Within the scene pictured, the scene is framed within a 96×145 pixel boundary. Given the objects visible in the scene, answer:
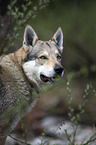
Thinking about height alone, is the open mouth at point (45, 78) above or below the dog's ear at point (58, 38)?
below

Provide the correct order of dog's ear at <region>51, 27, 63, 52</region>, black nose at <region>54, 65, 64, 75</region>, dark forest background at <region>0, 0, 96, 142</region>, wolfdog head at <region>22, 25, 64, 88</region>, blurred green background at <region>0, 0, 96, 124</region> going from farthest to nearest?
blurred green background at <region>0, 0, 96, 124</region>, dark forest background at <region>0, 0, 96, 142</region>, dog's ear at <region>51, 27, 63, 52</region>, wolfdog head at <region>22, 25, 64, 88</region>, black nose at <region>54, 65, 64, 75</region>

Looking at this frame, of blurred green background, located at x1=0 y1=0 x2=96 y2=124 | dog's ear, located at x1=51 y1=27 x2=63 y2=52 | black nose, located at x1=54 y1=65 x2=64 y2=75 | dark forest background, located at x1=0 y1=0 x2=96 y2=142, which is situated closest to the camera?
black nose, located at x1=54 y1=65 x2=64 y2=75

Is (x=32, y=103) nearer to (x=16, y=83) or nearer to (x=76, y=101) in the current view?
(x=16, y=83)

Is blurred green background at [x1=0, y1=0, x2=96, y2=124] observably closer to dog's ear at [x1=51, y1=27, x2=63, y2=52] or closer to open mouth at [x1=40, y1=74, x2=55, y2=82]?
dog's ear at [x1=51, y1=27, x2=63, y2=52]

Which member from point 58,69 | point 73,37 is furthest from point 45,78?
point 73,37

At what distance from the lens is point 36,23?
11.9m

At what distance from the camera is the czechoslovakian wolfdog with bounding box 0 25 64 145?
3.90 m

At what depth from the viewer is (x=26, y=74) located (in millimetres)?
4148

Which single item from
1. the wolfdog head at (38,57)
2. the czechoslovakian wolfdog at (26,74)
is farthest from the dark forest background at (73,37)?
the wolfdog head at (38,57)

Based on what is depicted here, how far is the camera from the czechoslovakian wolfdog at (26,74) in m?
3.90

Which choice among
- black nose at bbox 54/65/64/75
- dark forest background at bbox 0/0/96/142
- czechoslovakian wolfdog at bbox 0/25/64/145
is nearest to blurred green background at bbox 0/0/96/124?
dark forest background at bbox 0/0/96/142

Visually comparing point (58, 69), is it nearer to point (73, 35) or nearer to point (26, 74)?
point (26, 74)

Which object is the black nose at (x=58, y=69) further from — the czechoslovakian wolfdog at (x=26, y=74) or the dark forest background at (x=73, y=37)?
the dark forest background at (x=73, y=37)

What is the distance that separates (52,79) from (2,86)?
878 mm
